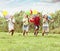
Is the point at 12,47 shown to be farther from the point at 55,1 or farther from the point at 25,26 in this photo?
the point at 55,1

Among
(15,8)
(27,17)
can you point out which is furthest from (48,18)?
(15,8)

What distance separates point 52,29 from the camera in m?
18.5

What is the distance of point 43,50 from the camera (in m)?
9.30

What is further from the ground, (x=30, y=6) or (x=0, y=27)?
(x=30, y=6)

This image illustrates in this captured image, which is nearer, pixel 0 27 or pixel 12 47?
pixel 12 47

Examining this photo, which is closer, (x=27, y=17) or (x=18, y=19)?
(x=27, y=17)

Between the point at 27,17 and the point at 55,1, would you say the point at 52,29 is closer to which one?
the point at 55,1

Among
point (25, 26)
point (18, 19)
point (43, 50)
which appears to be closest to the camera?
point (43, 50)

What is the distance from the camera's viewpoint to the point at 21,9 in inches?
711

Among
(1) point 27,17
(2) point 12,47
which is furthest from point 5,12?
(2) point 12,47

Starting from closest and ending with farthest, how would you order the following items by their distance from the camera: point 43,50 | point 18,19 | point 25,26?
point 43,50
point 25,26
point 18,19

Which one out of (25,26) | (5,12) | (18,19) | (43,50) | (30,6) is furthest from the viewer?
(18,19)

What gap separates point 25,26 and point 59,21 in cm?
426

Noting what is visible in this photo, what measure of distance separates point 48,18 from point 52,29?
346cm
